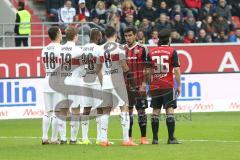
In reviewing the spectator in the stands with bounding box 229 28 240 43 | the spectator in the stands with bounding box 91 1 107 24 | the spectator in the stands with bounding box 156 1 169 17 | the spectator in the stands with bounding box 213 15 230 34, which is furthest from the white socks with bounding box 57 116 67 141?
the spectator in the stands with bounding box 213 15 230 34

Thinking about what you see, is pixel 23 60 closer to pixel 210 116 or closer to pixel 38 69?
pixel 38 69

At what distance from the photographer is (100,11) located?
32312 mm

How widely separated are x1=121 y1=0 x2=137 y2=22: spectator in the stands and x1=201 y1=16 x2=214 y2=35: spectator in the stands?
2.78 m

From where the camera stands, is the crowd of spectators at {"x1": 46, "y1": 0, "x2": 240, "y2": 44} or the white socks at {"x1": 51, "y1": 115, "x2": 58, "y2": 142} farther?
the crowd of spectators at {"x1": 46, "y1": 0, "x2": 240, "y2": 44}

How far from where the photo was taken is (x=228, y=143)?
1836 cm

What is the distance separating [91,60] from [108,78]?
0.64m

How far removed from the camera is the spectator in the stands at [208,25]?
3334 cm

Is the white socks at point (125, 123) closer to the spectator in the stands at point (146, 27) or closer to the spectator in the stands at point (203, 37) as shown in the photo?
the spectator in the stands at point (146, 27)

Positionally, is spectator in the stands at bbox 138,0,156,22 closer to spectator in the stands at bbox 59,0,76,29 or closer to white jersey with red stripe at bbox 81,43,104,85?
spectator in the stands at bbox 59,0,76,29

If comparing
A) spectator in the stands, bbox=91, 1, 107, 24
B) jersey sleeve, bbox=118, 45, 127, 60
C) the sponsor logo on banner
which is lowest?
the sponsor logo on banner

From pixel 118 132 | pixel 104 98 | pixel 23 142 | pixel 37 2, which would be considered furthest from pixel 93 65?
pixel 37 2

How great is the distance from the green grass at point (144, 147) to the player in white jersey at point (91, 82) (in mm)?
757

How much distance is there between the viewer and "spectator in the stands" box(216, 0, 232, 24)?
34.3m

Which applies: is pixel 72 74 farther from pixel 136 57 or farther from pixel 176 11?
pixel 176 11
